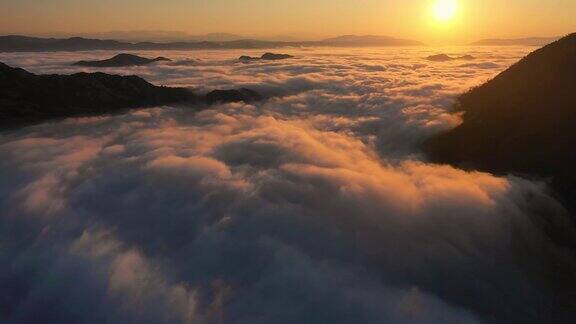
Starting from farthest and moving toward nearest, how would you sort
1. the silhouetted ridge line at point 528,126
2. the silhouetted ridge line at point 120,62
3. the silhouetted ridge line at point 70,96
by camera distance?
1. the silhouetted ridge line at point 120,62
2. the silhouetted ridge line at point 70,96
3. the silhouetted ridge line at point 528,126

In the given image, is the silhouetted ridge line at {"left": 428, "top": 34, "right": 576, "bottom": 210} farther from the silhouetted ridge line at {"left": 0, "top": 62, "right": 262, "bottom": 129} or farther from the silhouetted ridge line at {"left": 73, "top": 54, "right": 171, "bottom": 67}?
the silhouetted ridge line at {"left": 73, "top": 54, "right": 171, "bottom": 67}

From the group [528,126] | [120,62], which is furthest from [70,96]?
[120,62]

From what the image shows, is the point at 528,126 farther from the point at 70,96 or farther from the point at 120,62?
the point at 120,62

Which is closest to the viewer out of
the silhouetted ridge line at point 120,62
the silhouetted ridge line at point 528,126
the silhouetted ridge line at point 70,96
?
the silhouetted ridge line at point 528,126

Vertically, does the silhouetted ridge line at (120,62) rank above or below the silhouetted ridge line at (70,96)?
below

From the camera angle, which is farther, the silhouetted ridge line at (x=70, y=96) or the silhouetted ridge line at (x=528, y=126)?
the silhouetted ridge line at (x=70, y=96)

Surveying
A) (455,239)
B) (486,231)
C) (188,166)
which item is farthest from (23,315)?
(486,231)

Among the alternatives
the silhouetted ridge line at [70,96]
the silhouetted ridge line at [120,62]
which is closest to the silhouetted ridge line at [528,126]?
the silhouetted ridge line at [70,96]

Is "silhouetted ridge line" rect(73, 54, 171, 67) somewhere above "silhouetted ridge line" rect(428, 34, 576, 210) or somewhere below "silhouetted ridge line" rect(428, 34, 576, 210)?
below

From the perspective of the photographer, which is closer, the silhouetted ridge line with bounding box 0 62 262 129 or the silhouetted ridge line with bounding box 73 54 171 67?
the silhouetted ridge line with bounding box 0 62 262 129

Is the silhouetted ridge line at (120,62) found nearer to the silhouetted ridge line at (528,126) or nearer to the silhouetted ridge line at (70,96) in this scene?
the silhouetted ridge line at (70,96)

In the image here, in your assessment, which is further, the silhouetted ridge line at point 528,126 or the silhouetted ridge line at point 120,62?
the silhouetted ridge line at point 120,62

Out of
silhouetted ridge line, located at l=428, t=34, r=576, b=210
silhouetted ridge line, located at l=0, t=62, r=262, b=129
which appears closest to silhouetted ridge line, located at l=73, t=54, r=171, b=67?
silhouetted ridge line, located at l=0, t=62, r=262, b=129

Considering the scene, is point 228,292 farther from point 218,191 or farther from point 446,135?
point 446,135
